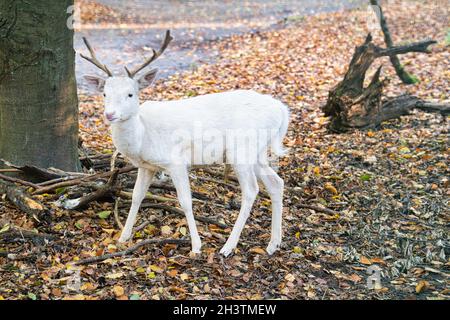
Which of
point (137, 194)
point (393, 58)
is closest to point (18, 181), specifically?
point (137, 194)

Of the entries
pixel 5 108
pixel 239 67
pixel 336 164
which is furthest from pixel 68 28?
pixel 239 67

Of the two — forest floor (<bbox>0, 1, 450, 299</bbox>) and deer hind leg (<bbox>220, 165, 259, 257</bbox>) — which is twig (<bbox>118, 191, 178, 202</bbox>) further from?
deer hind leg (<bbox>220, 165, 259, 257</bbox>)

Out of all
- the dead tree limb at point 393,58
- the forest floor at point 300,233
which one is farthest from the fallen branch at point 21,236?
the dead tree limb at point 393,58

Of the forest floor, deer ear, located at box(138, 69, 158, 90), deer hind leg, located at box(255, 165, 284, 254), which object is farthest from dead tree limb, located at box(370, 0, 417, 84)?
deer ear, located at box(138, 69, 158, 90)

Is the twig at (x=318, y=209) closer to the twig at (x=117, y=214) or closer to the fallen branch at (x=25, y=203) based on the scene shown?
the twig at (x=117, y=214)

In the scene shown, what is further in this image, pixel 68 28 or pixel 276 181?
pixel 68 28

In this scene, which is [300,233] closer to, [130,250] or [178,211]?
[178,211]

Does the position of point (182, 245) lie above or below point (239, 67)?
below

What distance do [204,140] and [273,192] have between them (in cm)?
80

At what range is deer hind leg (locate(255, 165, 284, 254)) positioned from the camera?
5.12 m

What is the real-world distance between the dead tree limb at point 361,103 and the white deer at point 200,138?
3.47 meters
